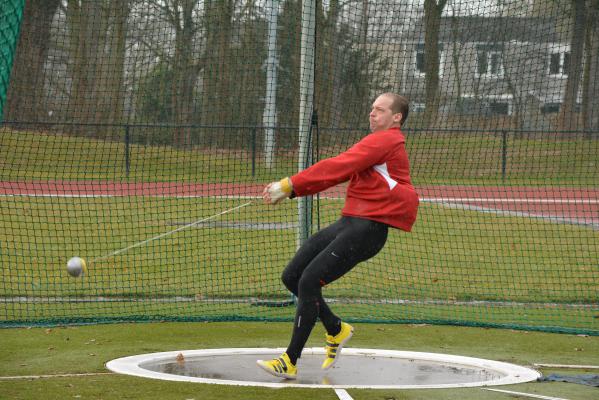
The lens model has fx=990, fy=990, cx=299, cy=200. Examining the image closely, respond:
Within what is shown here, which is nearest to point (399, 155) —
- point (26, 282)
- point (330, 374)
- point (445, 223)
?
point (330, 374)

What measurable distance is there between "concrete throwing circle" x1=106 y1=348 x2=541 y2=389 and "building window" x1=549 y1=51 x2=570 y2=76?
23.4ft

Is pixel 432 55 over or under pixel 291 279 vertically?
over

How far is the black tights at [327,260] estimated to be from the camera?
6.16m

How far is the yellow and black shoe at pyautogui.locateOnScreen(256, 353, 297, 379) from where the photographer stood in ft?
20.3

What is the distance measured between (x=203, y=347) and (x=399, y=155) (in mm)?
2424

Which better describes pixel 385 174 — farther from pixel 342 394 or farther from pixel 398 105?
pixel 342 394

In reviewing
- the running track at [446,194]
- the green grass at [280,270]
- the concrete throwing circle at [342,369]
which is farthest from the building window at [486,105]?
the concrete throwing circle at [342,369]

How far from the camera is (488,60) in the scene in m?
12.5

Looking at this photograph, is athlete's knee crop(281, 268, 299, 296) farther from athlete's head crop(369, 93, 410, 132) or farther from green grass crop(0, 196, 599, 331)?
green grass crop(0, 196, 599, 331)

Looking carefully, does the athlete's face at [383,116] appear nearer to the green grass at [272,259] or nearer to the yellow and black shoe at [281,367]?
the yellow and black shoe at [281,367]

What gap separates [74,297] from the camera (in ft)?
32.7

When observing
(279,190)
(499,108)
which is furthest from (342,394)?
(499,108)

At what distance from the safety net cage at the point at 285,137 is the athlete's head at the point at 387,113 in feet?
5.71

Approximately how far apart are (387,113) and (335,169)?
2.01 ft
